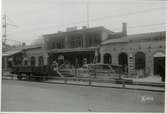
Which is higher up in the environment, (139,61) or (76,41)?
(76,41)

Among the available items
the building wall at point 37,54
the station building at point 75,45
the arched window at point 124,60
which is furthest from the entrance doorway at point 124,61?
the building wall at point 37,54

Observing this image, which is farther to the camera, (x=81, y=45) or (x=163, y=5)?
(x=81, y=45)

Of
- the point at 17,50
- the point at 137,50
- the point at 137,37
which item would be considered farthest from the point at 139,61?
the point at 17,50

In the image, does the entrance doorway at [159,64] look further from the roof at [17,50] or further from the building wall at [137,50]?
the roof at [17,50]

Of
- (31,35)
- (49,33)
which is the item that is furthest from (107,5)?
(31,35)

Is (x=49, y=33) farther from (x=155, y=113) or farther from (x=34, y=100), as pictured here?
(x=155, y=113)

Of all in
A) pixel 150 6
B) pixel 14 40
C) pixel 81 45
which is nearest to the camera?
pixel 150 6

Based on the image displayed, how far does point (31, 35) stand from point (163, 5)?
4.88 ft

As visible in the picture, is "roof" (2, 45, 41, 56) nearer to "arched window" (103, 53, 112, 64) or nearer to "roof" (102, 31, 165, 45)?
"arched window" (103, 53, 112, 64)

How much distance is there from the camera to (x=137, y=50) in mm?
2160

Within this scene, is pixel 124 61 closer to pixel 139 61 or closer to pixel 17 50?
pixel 139 61

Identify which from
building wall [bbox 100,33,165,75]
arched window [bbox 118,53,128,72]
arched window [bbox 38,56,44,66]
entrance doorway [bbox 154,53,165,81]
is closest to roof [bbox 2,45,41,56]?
arched window [bbox 38,56,44,66]

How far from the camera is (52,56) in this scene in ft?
7.50

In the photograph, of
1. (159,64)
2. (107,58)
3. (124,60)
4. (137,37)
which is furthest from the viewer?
(107,58)
